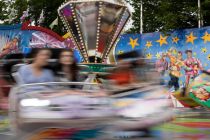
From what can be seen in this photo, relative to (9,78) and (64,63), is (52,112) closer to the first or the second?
(64,63)

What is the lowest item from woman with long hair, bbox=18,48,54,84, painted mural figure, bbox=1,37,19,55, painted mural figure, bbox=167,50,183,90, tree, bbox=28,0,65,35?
painted mural figure, bbox=167,50,183,90

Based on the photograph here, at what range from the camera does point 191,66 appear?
19.4 m

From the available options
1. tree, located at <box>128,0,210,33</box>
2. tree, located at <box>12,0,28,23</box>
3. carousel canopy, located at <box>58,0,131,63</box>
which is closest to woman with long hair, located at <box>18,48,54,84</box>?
carousel canopy, located at <box>58,0,131,63</box>

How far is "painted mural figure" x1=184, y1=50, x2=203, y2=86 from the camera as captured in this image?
63.5 ft

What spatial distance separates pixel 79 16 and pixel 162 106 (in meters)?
10.6

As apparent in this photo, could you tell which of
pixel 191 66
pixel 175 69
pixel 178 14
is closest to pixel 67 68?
pixel 191 66

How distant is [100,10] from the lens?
51.2 ft

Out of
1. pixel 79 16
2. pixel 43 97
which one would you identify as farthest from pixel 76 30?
pixel 43 97

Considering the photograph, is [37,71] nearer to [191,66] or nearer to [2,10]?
[191,66]

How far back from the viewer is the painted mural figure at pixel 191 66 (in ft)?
63.5

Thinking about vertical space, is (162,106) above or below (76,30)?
below

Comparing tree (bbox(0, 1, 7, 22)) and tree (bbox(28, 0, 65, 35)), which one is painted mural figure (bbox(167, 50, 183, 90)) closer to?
tree (bbox(28, 0, 65, 35))

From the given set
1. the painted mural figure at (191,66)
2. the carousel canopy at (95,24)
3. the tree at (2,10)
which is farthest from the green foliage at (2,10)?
the carousel canopy at (95,24)

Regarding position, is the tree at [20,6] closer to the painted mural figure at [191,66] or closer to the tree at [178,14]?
the tree at [178,14]
